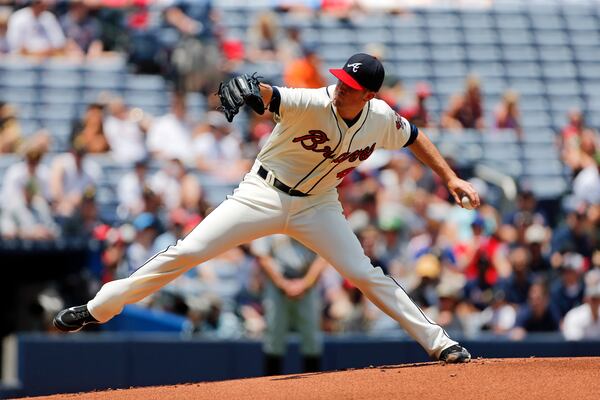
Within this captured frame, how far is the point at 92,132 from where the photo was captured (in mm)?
12305

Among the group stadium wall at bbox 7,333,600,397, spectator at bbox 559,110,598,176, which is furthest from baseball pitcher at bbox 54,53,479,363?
spectator at bbox 559,110,598,176

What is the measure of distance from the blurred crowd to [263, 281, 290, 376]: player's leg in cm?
114

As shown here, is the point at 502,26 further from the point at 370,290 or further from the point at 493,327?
the point at 370,290

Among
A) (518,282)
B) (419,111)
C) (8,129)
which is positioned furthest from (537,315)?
(8,129)

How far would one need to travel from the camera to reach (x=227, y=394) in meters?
6.17

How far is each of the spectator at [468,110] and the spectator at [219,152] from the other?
2.69m

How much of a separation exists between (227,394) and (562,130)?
8940 mm

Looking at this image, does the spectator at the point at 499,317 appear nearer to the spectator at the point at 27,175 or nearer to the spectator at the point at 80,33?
the spectator at the point at 27,175

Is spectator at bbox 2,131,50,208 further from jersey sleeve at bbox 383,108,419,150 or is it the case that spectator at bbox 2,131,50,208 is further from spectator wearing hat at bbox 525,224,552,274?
jersey sleeve at bbox 383,108,419,150

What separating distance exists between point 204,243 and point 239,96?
830mm

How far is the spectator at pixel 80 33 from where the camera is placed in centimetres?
1400

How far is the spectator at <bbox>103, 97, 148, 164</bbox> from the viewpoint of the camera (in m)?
12.4

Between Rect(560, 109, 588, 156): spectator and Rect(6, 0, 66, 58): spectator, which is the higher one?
Rect(6, 0, 66, 58): spectator

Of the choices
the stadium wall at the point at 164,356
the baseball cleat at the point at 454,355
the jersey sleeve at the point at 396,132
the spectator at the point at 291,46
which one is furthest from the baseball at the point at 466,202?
the spectator at the point at 291,46
